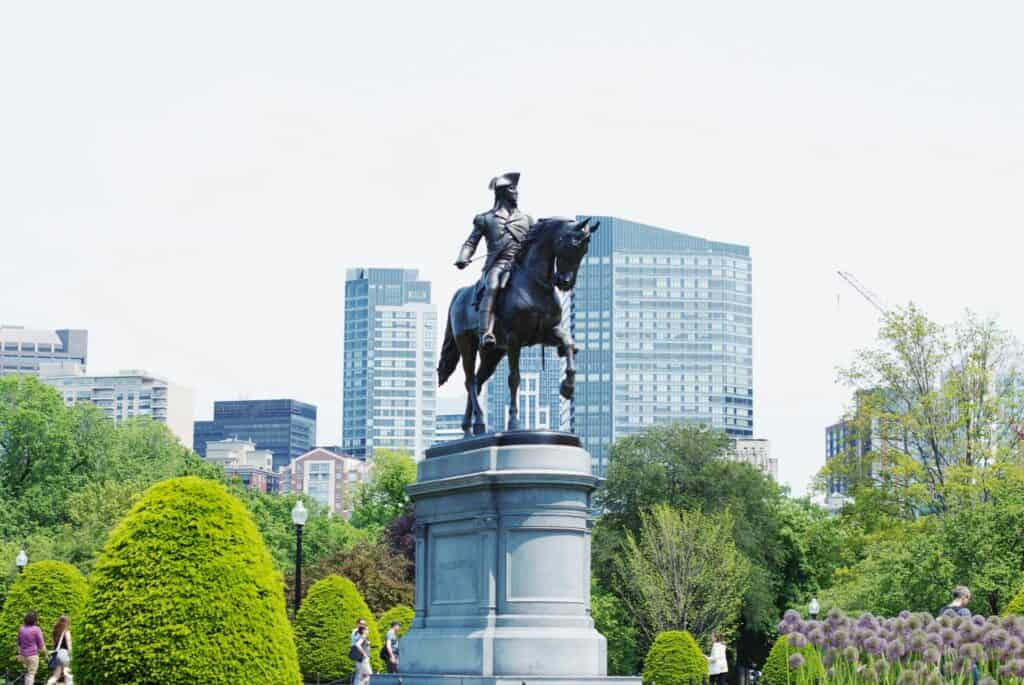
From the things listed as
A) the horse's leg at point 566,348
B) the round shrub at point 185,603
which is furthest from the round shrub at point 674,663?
the round shrub at point 185,603

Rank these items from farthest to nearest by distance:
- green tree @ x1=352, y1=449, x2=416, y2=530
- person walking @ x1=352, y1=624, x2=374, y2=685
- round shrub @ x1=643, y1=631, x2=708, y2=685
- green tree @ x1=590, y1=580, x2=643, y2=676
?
green tree @ x1=352, y1=449, x2=416, y2=530 < green tree @ x1=590, y1=580, x2=643, y2=676 < round shrub @ x1=643, y1=631, x2=708, y2=685 < person walking @ x1=352, y1=624, x2=374, y2=685

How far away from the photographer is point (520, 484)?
73.2ft

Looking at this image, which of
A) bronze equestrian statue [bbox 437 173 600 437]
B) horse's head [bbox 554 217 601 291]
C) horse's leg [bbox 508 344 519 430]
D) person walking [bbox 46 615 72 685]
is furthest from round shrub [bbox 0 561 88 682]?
horse's head [bbox 554 217 601 291]

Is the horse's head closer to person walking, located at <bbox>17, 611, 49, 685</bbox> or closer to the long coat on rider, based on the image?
the long coat on rider

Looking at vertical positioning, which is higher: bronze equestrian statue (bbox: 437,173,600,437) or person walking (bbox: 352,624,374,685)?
bronze equestrian statue (bbox: 437,173,600,437)

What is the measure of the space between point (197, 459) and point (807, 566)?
3047 cm

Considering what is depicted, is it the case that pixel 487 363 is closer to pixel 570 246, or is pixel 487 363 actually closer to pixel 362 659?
pixel 570 246

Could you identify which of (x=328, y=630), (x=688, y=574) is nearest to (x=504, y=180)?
(x=328, y=630)

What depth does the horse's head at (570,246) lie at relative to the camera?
2272 centimetres

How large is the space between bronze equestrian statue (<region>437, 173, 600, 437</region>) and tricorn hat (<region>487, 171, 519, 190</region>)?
0.4 inches

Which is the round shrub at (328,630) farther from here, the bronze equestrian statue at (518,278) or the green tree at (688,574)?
the green tree at (688,574)

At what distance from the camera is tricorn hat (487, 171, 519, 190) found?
24312 mm

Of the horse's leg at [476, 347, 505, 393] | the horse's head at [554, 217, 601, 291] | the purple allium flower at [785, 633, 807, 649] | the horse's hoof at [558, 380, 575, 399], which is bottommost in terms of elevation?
the purple allium flower at [785, 633, 807, 649]

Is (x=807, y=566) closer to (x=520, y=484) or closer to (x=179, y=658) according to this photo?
(x=520, y=484)
